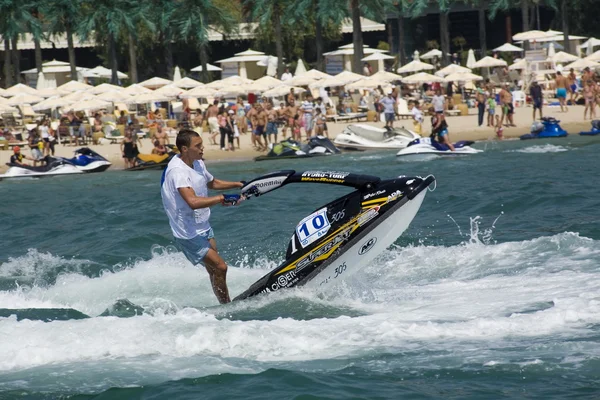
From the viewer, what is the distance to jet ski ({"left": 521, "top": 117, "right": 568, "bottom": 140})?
102 feet

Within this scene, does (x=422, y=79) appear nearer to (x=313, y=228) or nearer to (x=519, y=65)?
(x=519, y=65)

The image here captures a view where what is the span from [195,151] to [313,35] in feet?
166

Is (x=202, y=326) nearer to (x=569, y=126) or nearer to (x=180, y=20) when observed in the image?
(x=569, y=126)

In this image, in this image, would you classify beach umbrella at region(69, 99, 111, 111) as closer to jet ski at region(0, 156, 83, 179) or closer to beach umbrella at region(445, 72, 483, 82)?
jet ski at region(0, 156, 83, 179)

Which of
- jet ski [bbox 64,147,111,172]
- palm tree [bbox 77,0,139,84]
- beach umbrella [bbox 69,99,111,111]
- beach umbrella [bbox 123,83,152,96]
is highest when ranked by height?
palm tree [bbox 77,0,139,84]

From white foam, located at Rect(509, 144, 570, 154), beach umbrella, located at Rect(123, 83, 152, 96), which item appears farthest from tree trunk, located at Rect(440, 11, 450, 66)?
white foam, located at Rect(509, 144, 570, 154)

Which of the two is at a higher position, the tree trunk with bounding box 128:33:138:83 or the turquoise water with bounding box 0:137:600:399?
the tree trunk with bounding box 128:33:138:83

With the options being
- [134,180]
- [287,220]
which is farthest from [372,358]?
[134,180]

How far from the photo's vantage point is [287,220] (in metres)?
16.1

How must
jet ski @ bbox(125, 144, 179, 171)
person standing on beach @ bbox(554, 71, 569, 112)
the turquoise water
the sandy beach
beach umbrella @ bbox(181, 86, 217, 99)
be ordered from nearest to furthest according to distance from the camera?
the turquoise water < jet ski @ bbox(125, 144, 179, 171) < the sandy beach < person standing on beach @ bbox(554, 71, 569, 112) < beach umbrella @ bbox(181, 86, 217, 99)

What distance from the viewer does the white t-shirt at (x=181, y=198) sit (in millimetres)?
9008

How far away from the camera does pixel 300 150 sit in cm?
2981

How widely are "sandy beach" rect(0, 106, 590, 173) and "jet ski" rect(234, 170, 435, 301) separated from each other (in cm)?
2161

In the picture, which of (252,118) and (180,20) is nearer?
(252,118)
